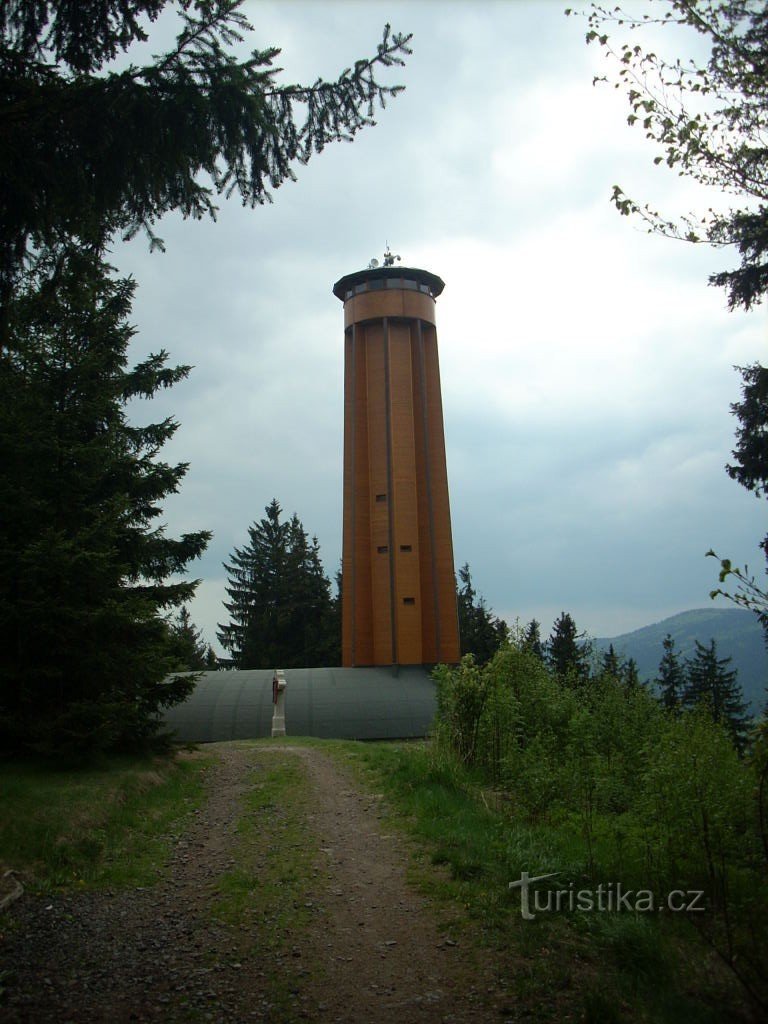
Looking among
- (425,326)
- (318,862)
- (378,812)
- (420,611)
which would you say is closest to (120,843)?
(318,862)

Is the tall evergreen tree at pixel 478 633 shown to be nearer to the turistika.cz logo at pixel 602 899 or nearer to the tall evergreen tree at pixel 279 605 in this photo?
the tall evergreen tree at pixel 279 605

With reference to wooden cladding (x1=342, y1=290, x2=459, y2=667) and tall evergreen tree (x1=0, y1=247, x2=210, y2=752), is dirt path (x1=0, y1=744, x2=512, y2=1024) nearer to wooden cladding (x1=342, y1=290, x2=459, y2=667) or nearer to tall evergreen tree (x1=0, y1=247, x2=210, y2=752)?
tall evergreen tree (x1=0, y1=247, x2=210, y2=752)

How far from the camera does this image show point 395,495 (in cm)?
3030

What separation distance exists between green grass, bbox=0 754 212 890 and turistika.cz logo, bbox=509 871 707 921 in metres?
4.11

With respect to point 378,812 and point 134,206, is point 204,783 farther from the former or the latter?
point 134,206

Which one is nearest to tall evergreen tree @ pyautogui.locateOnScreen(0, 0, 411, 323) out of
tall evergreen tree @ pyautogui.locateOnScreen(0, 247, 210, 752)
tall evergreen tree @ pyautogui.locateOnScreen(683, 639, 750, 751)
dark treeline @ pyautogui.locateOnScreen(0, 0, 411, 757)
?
dark treeline @ pyautogui.locateOnScreen(0, 0, 411, 757)

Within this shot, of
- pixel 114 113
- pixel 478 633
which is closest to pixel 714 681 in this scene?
pixel 478 633

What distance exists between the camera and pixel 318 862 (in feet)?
28.0

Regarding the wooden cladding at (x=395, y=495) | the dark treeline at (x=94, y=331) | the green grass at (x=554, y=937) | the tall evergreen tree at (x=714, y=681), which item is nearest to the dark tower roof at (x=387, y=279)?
the wooden cladding at (x=395, y=495)

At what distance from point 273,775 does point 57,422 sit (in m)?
7.39

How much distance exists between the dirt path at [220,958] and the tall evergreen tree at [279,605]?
4016cm

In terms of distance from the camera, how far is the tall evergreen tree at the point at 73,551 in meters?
11.6

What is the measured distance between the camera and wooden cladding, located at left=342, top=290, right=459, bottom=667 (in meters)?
30.2

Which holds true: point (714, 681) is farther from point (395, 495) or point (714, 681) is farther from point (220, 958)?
point (220, 958)
